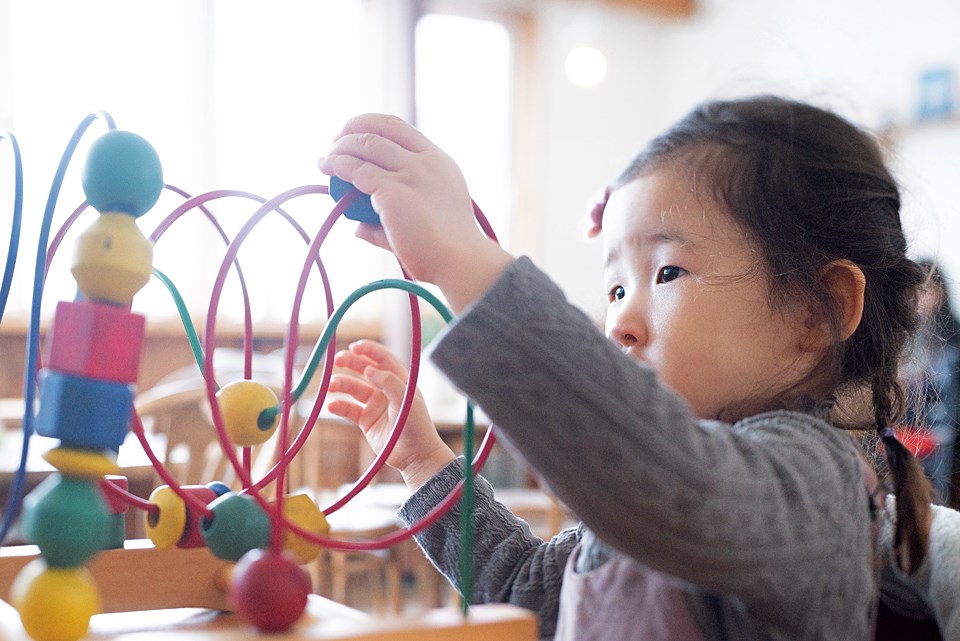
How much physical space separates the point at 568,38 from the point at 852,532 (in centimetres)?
415

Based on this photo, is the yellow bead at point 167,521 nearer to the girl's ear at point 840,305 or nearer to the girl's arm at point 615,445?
the girl's arm at point 615,445

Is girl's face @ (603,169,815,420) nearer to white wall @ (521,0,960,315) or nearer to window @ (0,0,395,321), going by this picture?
window @ (0,0,395,321)

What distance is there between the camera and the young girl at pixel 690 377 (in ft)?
1.59

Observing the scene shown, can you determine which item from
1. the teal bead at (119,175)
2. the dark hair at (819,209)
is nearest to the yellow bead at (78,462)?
the teal bead at (119,175)

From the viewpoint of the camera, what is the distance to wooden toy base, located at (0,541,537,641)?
0.44 m

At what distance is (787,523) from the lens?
51 centimetres

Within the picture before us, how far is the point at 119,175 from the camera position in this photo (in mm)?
461

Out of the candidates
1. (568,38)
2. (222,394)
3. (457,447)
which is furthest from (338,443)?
(222,394)

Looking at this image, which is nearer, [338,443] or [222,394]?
[222,394]

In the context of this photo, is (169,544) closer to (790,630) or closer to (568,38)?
(790,630)

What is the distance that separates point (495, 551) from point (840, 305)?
0.33 metres

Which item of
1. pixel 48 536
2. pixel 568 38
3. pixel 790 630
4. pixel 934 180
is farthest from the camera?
pixel 568 38

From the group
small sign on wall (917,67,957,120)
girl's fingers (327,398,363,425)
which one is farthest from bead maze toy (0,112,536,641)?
small sign on wall (917,67,957,120)

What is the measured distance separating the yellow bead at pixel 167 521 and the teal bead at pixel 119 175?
0.19 meters
